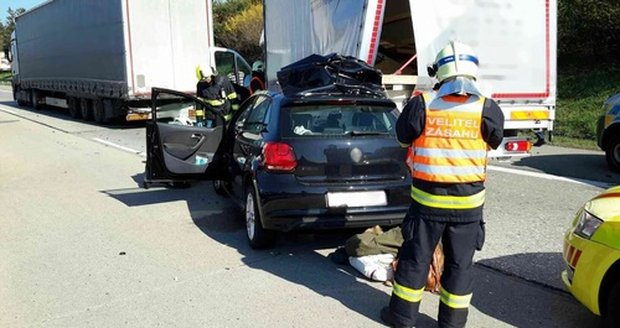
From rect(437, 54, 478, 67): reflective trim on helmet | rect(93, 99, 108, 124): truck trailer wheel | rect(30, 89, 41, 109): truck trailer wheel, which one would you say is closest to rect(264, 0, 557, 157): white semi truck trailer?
rect(437, 54, 478, 67): reflective trim on helmet

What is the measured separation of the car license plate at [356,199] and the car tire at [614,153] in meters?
5.67

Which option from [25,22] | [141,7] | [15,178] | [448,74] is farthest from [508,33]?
[25,22]

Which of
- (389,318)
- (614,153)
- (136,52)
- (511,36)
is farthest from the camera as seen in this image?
(136,52)

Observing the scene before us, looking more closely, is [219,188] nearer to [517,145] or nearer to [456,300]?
[517,145]

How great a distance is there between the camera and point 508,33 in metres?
7.61

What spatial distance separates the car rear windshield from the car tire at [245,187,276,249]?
0.74 m

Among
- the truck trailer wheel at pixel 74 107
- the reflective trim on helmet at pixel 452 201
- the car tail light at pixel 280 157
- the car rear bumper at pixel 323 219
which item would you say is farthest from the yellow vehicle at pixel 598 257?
the truck trailer wheel at pixel 74 107

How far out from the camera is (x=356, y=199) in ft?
16.0

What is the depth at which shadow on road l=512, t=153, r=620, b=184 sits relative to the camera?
8555 millimetres

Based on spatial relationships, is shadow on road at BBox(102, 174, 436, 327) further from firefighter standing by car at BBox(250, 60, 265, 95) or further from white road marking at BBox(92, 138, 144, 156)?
firefighter standing by car at BBox(250, 60, 265, 95)

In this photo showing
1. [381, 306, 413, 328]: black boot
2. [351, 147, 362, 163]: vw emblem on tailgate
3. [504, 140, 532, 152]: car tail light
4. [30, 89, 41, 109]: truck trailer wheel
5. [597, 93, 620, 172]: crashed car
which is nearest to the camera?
[381, 306, 413, 328]: black boot

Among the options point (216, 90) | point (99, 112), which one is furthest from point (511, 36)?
point (99, 112)

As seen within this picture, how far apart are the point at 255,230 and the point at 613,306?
3012mm

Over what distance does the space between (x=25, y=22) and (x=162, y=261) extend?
934 inches
